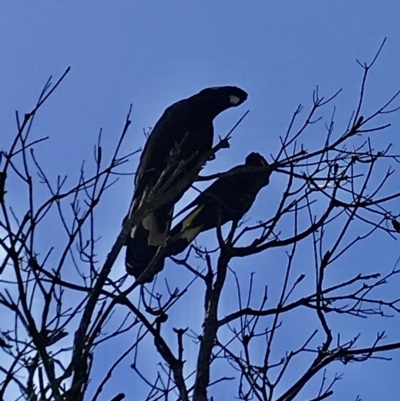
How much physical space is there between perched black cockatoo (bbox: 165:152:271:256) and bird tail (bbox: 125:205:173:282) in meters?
0.07

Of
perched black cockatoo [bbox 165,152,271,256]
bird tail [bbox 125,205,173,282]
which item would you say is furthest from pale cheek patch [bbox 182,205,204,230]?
bird tail [bbox 125,205,173,282]

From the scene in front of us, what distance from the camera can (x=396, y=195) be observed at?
2.81m

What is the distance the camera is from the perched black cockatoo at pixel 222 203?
12.0ft

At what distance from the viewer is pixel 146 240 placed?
351 cm

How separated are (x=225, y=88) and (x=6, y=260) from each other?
333 cm

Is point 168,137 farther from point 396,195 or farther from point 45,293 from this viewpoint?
point 45,293

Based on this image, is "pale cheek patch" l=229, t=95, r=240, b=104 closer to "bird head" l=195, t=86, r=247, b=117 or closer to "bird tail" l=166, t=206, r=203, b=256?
"bird head" l=195, t=86, r=247, b=117

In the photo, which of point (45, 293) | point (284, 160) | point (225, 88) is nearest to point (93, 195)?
point (45, 293)

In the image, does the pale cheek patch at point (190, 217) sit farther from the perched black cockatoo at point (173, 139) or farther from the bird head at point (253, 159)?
the bird head at point (253, 159)

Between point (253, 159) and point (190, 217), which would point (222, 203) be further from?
point (253, 159)

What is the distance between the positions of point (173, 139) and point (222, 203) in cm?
119

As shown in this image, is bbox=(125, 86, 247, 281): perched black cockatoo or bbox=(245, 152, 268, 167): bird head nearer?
bbox=(125, 86, 247, 281): perched black cockatoo

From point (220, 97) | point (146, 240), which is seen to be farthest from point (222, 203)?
point (220, 97)

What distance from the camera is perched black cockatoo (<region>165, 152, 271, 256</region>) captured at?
→ 3.65 meters
